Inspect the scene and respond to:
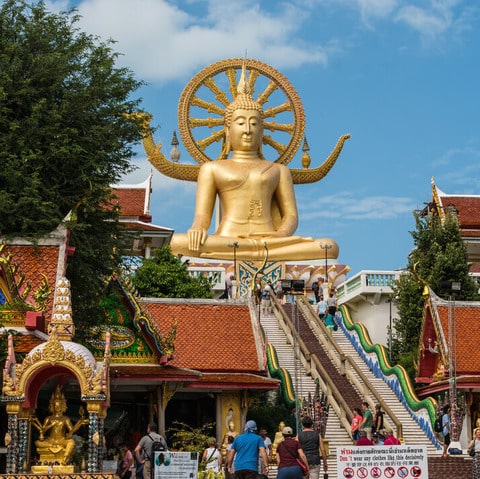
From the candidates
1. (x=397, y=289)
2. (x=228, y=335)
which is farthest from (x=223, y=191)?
(x=228, y=335)

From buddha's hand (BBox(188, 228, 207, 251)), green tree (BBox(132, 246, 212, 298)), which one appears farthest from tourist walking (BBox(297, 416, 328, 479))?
buddha's hand (BBox(188, 228, 207, 251))

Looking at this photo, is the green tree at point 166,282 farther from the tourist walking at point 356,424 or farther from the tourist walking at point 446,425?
the tourist walking at point 356,424

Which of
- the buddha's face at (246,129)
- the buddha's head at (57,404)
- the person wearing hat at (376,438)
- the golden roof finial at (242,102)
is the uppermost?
the golden roof finial at (242,102)

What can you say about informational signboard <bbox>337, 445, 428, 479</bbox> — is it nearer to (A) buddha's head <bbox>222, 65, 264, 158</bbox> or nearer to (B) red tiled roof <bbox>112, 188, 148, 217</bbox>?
(A) buddha's head <bbox>222, 65, 264, 158</bbox>

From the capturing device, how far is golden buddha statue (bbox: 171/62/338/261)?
40.8m

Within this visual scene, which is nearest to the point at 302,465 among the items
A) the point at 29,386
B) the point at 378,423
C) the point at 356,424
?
the point at 29,386

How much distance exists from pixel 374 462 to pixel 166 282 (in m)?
18.1

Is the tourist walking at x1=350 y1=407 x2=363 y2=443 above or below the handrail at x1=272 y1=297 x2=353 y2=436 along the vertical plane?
below

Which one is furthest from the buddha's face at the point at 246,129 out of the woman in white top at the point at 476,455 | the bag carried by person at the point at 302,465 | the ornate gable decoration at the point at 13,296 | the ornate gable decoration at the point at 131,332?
the bag carried by person at the point at 302,465

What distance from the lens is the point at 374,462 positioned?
46.6 ft

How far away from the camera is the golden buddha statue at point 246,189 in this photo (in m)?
40.8

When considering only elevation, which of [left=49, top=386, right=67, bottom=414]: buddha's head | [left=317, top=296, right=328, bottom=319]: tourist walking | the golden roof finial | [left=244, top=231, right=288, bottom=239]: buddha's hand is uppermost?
the golden roof finial

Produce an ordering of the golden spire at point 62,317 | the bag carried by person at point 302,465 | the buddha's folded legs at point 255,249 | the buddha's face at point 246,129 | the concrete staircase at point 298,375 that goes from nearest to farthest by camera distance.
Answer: the bag carried by person at point 302,465 < the golden spire at point 62,317 < the concrete staircase at point 298,375 < the buddha's folded legs at point 255,249 < the buddha's face at point 246,129

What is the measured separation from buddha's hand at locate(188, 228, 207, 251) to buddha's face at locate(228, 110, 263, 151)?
12.0ft
